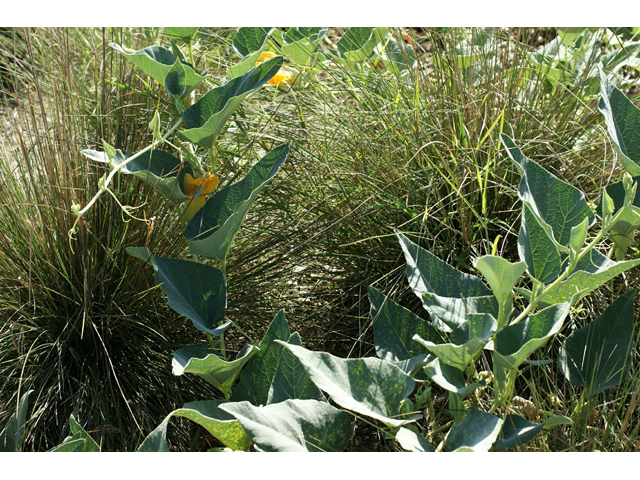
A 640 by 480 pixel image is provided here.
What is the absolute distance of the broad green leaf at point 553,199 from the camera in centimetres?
84

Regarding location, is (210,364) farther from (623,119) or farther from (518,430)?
(623,119)

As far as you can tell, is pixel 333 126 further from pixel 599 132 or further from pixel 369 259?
pixel 599 132

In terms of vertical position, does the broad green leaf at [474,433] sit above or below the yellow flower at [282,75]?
below

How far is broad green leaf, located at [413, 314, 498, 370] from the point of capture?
72 centimetres

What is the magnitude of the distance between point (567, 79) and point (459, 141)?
402 mm

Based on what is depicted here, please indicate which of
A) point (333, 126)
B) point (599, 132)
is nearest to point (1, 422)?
point (333, 126)

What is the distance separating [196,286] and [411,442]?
405 mm

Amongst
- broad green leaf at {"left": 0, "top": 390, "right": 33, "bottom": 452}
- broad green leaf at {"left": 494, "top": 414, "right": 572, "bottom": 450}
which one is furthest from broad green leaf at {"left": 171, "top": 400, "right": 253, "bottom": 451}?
broad green leaf at {"left": 494, "top": 414, "right": 572, "bottom": 450}

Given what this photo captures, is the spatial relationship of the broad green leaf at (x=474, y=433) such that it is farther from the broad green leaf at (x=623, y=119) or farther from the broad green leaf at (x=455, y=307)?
the broad green leaf at (x=623, y=119)

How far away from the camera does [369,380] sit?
0.77m

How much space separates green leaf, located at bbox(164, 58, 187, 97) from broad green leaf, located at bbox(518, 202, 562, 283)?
0.58m

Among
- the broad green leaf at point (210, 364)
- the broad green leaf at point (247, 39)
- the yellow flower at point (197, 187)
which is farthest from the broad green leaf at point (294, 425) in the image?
the broad green leaf at point (247, 39)

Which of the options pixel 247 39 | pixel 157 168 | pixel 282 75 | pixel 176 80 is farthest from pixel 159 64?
pixel 282 75

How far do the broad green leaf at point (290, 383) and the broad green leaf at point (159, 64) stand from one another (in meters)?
0.47
